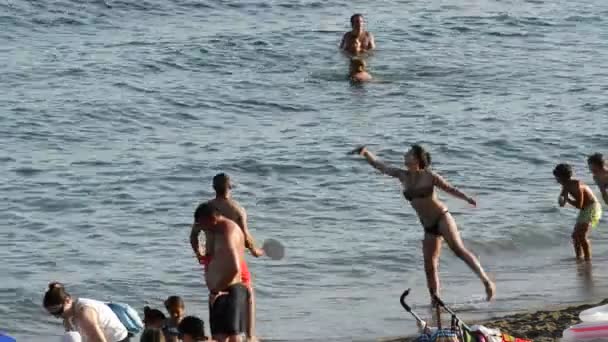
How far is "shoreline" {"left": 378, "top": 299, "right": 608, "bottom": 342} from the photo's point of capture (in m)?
10.8

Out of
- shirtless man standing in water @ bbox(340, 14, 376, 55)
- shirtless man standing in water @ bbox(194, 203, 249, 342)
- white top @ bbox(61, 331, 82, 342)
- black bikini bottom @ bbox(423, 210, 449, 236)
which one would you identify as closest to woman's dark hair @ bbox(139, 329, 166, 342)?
white top @ bbox(61, 331, 82, 342)

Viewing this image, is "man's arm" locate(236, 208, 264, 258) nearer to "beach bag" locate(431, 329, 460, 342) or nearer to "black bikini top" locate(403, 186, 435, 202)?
"black bikini top" locate(403, 186, 435, 202)

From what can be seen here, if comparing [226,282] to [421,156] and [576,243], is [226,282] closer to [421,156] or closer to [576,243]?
[421,156]

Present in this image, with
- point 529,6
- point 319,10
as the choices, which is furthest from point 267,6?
point 529,6

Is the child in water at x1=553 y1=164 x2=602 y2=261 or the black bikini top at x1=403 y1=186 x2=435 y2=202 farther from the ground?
the black bikini top at x1=403 y1=186 x2=435 y2=202

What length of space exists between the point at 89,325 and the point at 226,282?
3.59ft

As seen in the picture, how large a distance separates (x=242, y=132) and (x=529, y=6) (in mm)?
11717

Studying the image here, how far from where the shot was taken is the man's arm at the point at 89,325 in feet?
29.7

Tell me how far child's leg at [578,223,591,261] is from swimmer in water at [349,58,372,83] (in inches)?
324

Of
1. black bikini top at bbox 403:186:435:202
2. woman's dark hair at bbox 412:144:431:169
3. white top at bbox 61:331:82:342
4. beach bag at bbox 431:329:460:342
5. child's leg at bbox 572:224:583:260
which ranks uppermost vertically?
woman's dark hair at bbox 412:144:431:169

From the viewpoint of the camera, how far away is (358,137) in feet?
60.5

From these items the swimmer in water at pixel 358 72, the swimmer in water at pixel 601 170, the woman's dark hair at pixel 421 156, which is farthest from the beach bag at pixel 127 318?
the swimmer in water at pixel 358 72

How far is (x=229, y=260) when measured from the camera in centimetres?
967

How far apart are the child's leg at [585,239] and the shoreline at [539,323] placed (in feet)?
4.99
